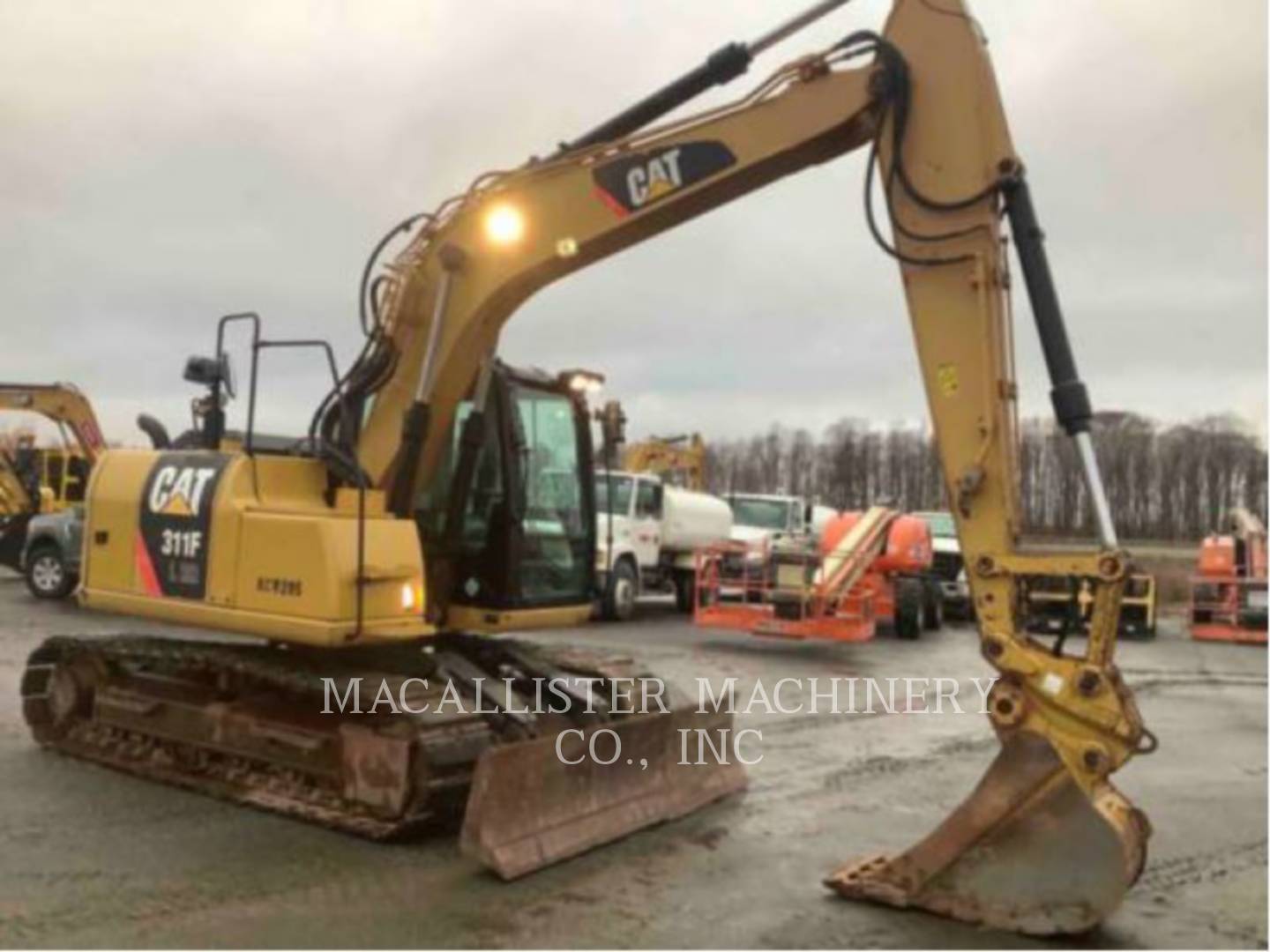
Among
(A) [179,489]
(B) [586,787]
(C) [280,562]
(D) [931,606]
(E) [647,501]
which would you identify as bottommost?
(B) [586,787]

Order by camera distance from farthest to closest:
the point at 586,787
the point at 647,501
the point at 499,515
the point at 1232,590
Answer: the point at 1232,590 → the point at 647,501 → the point at 499,515 → the point at 586,787

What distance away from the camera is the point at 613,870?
6.11 metres

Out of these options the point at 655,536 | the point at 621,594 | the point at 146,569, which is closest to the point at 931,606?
the point at 655,536

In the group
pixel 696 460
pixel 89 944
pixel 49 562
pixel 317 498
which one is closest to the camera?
pixel 89 944

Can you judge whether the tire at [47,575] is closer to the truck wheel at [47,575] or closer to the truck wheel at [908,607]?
the truck wheel at [47,575]

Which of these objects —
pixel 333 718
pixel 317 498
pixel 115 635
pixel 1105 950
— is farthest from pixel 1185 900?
pixel 115 635

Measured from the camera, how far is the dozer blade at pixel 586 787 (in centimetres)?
590

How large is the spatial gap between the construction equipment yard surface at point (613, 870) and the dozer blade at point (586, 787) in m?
0.12

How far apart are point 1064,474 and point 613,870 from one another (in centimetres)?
4655

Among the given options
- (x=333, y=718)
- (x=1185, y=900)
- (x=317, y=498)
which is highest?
(x=317, y=498)

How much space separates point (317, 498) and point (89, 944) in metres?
3.10

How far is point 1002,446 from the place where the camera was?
5641 mm

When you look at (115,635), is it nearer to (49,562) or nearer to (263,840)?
(263,840)

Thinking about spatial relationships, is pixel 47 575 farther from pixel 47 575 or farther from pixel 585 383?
pixel 585 383
